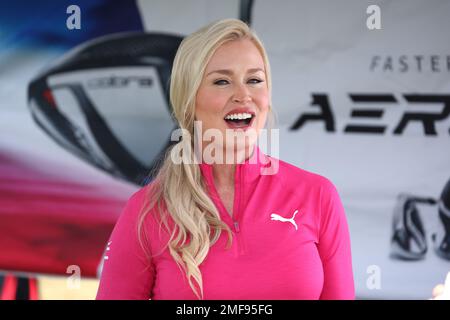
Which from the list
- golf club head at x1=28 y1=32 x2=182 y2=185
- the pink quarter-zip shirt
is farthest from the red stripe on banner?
the pink quarter-zip shirt

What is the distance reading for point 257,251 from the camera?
1.29 metres

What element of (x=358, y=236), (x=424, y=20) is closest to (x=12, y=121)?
(x=358, y=236)

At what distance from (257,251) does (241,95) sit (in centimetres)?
30

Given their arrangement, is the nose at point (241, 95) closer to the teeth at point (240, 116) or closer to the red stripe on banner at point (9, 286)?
the teeth at point (240, 116)

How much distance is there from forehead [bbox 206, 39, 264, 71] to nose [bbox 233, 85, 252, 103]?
4 centimetres

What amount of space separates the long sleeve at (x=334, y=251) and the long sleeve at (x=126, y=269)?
1.12 feet

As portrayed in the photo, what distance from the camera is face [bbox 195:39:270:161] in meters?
1.34

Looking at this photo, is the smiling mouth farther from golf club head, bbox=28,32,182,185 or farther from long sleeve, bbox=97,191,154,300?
golf club head, bbox=28,32,182,185

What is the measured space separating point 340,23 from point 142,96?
779mm

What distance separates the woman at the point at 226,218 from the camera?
1.28 m

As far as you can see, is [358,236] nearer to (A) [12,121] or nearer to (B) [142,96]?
(B) [142,96]

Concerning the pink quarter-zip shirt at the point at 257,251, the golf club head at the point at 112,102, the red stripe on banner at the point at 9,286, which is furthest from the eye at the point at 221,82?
the red stripe on banner at the point at 9,286

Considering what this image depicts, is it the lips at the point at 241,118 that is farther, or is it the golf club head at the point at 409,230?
the golf club head at the point at 409,230
